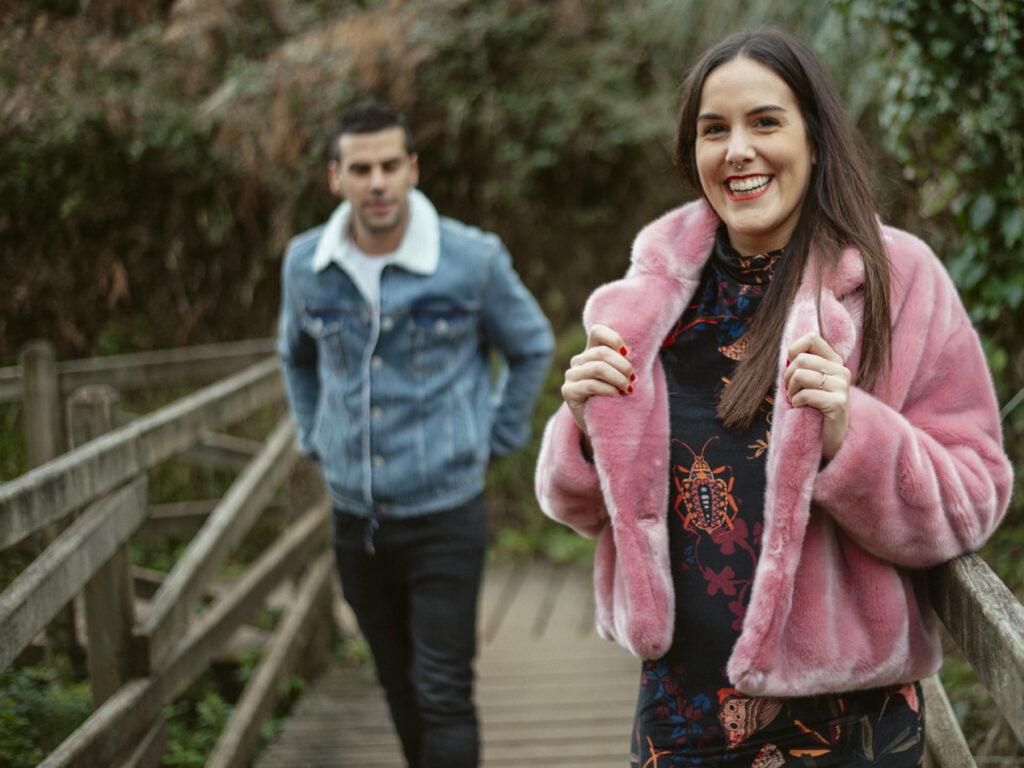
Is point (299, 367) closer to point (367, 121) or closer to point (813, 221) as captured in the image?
point (367, 121)

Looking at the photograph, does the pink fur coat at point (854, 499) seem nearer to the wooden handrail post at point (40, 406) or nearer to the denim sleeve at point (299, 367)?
the denim sleeve at point (299, 367)

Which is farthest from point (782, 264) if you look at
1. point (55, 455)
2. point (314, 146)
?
point (314, 146)

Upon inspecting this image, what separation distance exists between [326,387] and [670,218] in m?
1.45

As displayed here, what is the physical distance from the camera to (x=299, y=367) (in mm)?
3186

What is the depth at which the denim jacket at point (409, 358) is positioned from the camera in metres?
2.83

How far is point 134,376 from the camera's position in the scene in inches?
176

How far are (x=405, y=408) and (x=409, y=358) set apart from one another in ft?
0.46

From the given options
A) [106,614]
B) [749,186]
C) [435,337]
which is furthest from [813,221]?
[106,614]

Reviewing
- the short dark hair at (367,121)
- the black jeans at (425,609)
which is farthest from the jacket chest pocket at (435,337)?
the short dark hair at (367,121)

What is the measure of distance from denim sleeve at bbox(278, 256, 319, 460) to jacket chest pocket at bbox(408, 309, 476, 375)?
0.40 m

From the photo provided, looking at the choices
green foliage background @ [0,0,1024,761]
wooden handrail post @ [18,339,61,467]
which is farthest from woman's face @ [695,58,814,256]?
green foliage background @ [0,0,1024,761]

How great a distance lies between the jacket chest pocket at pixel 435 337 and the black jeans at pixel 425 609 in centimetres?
40

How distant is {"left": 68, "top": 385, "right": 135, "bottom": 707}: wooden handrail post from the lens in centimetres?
249

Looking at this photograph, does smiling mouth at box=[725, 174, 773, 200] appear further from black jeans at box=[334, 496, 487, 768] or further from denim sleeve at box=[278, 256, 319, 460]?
denim sleeve at box=[278, 256, 319, 460]
